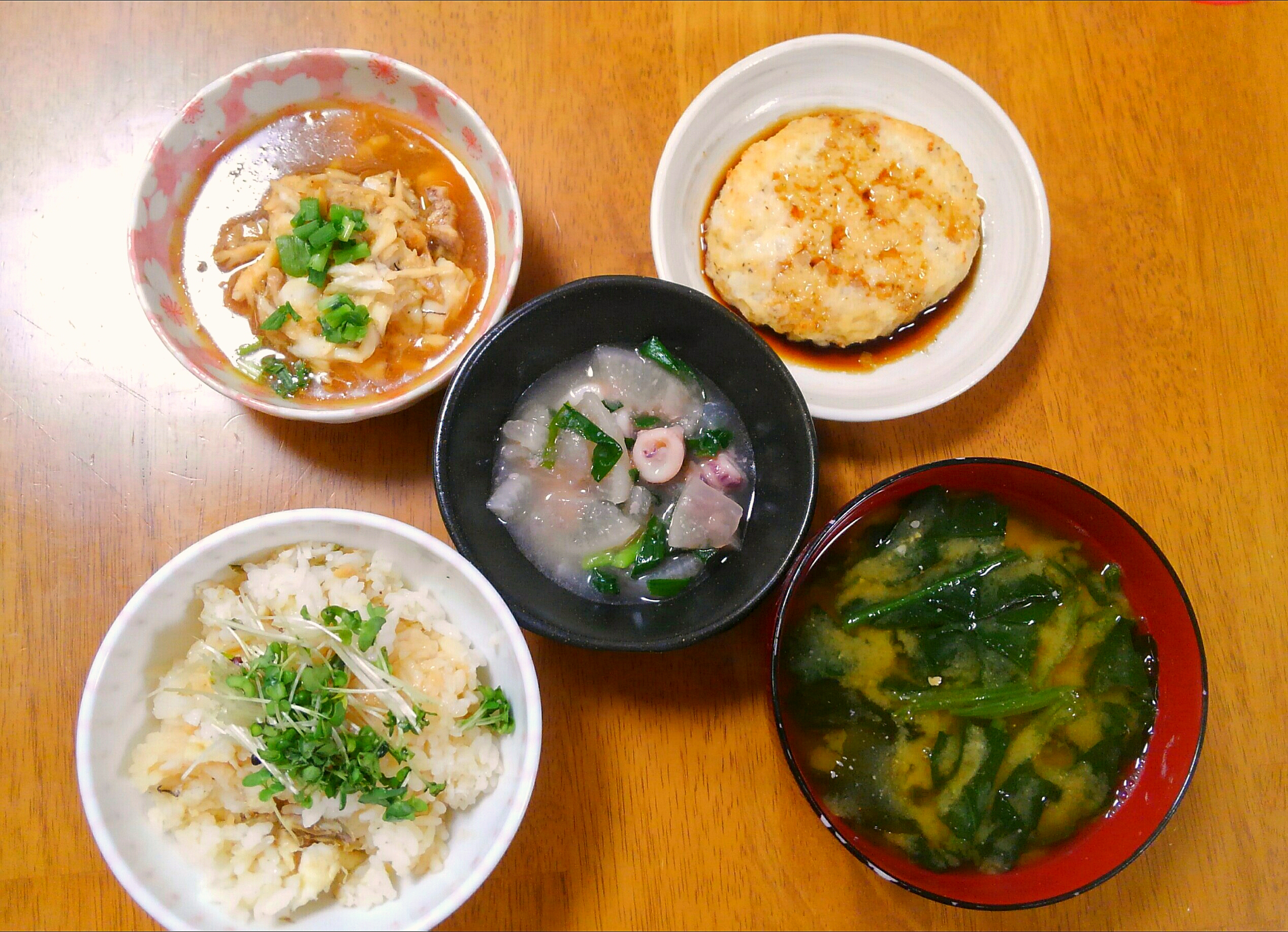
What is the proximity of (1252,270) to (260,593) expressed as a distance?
2.45m

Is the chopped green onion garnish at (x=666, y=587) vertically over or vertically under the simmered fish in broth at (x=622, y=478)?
under

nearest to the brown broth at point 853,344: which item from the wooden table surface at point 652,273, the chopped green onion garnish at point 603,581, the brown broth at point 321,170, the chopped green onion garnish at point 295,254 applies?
the wooden table surface at point 652,273

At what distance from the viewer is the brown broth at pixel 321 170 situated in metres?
A: 1.94

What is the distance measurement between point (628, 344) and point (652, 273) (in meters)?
0.28

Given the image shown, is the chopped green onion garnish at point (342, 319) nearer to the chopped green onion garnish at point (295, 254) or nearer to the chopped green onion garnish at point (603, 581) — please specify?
the chopped green onion garnish at point (295, 254)

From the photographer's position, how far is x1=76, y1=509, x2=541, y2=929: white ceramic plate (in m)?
1.50

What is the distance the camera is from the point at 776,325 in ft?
6.70

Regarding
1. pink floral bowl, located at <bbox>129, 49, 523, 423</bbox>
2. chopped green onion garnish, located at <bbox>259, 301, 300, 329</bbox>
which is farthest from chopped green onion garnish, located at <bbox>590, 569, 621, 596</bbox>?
chopped green onion garnish, located at <bbox>259, 301, 300, 329</bbox>

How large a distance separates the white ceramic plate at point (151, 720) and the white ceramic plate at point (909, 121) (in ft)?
2.74

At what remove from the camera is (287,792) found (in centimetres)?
157

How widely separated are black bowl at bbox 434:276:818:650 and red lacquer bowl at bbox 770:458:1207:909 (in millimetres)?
119

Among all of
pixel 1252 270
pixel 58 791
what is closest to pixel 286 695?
pixel 58 791

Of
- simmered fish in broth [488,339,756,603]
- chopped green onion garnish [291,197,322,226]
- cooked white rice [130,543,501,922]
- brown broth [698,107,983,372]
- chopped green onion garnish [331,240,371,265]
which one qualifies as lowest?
cooked white rice [130,543,501,922]

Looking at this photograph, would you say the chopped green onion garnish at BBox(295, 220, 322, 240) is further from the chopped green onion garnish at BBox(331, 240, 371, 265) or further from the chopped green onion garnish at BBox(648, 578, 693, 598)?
the chopped green onion garnish at BBox(648, 578, 693, 598)
